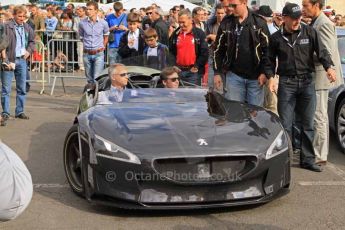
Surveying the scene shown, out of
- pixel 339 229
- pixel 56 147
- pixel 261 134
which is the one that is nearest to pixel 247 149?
pixel 261 134

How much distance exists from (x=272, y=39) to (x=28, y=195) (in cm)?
437

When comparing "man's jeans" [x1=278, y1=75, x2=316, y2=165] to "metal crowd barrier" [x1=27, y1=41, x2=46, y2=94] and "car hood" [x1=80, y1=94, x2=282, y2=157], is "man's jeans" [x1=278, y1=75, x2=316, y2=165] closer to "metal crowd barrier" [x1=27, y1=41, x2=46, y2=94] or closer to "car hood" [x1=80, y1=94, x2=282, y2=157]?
"car hood" [x1=80, y1=94, x2=282, y2=157]

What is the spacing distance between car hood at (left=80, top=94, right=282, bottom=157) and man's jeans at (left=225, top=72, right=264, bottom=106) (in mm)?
1055

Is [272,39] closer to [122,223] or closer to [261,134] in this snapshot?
[261,134]

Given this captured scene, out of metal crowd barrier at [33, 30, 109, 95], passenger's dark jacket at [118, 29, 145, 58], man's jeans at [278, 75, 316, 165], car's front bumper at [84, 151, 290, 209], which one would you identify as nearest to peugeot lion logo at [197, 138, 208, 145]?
car's front bumper at [84, 151, 290, 209]

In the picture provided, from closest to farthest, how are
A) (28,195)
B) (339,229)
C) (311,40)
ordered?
1. (28,195)
2. (339,229)
3. (311,40)

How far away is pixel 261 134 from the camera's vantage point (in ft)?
16.4

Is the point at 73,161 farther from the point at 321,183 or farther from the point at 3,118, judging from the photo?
the point at 3,118

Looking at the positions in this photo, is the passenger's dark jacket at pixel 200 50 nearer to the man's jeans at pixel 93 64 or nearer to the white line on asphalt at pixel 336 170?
the white line on asphalt at pixel 336 170

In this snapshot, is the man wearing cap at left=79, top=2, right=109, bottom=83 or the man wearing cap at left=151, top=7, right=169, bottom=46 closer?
the man wearing cap at left=79, top=2, right=109, bottom=83

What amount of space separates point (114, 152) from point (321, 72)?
2898 mm

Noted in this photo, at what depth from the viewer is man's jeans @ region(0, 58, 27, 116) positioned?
30.1 ft

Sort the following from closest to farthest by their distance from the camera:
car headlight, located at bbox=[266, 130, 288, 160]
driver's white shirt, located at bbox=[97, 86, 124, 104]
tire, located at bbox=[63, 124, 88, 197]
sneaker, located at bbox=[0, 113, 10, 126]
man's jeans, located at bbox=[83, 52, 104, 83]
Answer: car headlight, located at bbox=[266, 130, 288, 160] < tire, located at bbox=[63, 124, 88, 197] < driver's white shirt, located at bbox=[97, 86, 124, 104] < sneaker, located at bbox=[0, 113, 10, 126] < man's jeans, located at bbox=[83, 52, 104, 83]

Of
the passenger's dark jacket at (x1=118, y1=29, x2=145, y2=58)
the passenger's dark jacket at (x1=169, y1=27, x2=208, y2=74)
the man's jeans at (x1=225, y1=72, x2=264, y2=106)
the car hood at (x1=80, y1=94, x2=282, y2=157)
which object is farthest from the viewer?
the passenger's dark jacket at (x1=118, y1=29, x2=145, y2=58)
